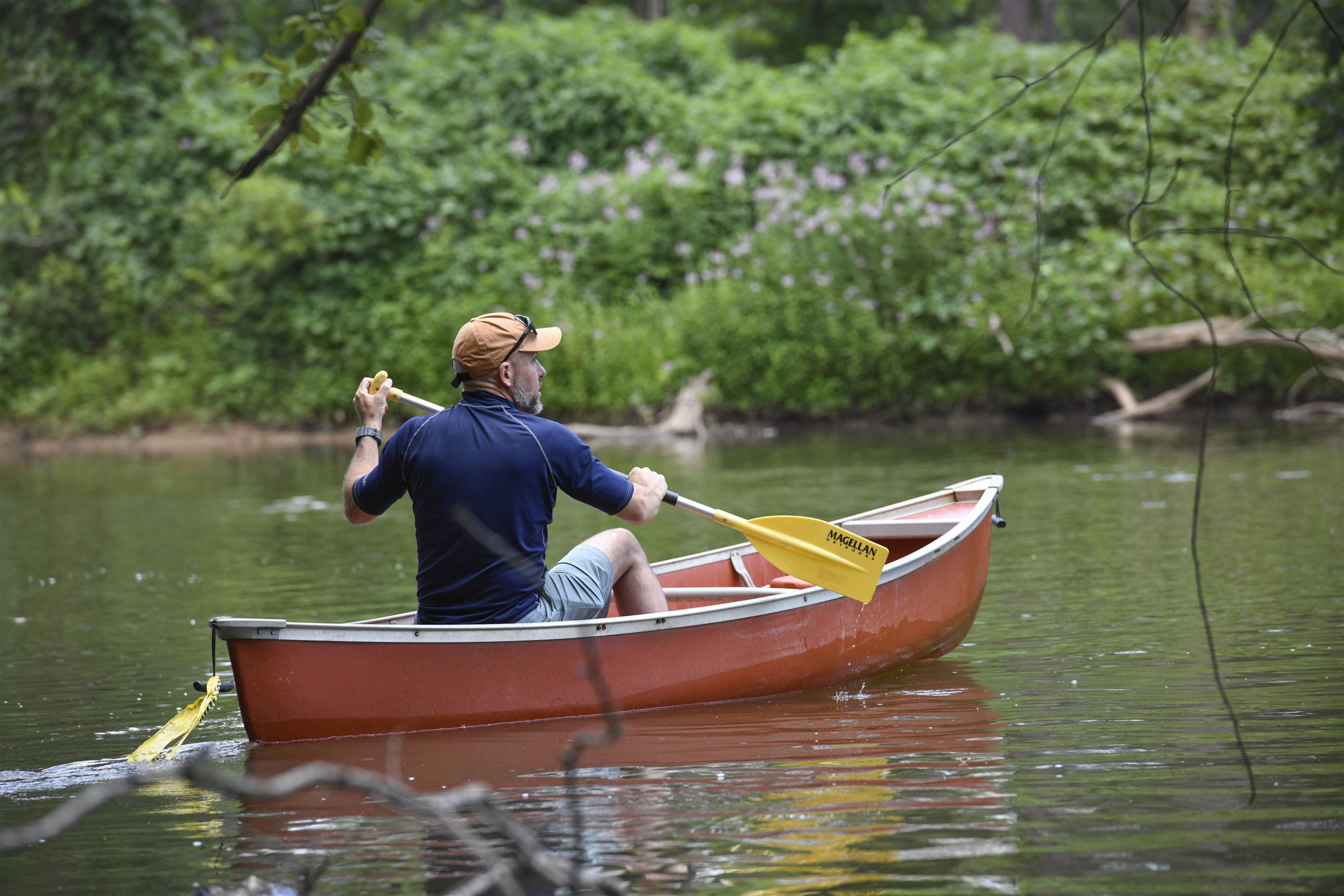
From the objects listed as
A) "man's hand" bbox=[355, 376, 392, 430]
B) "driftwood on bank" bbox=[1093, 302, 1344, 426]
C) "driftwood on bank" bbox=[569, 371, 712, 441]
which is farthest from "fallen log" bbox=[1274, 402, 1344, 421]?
"man's hand" bbox=[355, 376, 392, 430]

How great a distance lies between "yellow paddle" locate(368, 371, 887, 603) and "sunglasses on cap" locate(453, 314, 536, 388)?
1.45 feet

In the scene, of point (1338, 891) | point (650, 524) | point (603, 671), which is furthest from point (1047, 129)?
point (1338, 891)

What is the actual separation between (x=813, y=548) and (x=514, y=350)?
145 centimetres

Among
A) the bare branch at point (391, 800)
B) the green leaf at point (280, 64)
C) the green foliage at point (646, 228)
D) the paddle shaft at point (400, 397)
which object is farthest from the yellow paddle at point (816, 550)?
the green foliage at point (646, 228)

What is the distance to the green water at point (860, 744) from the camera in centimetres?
321

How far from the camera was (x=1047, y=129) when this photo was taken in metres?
17.0

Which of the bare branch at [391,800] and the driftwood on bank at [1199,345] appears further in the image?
the driftwood on bank at [1199,345]

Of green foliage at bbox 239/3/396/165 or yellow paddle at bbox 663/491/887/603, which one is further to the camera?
yellow paddle at bbox 663/491/887/603

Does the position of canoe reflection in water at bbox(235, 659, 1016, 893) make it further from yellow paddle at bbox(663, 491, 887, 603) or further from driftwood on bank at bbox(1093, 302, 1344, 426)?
driftwood on bank at bbox(1093, 302, 1344, 426)

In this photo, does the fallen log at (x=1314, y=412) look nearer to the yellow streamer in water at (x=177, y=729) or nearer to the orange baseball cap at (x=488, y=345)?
the orange baseball cap at (x=488, y=345)

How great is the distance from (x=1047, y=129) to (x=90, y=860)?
15548mm

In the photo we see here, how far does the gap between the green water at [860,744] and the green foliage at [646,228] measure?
659cm

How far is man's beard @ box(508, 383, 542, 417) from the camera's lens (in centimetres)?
461

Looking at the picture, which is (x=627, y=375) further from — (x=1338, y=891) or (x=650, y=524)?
(x=1338, y=891)
